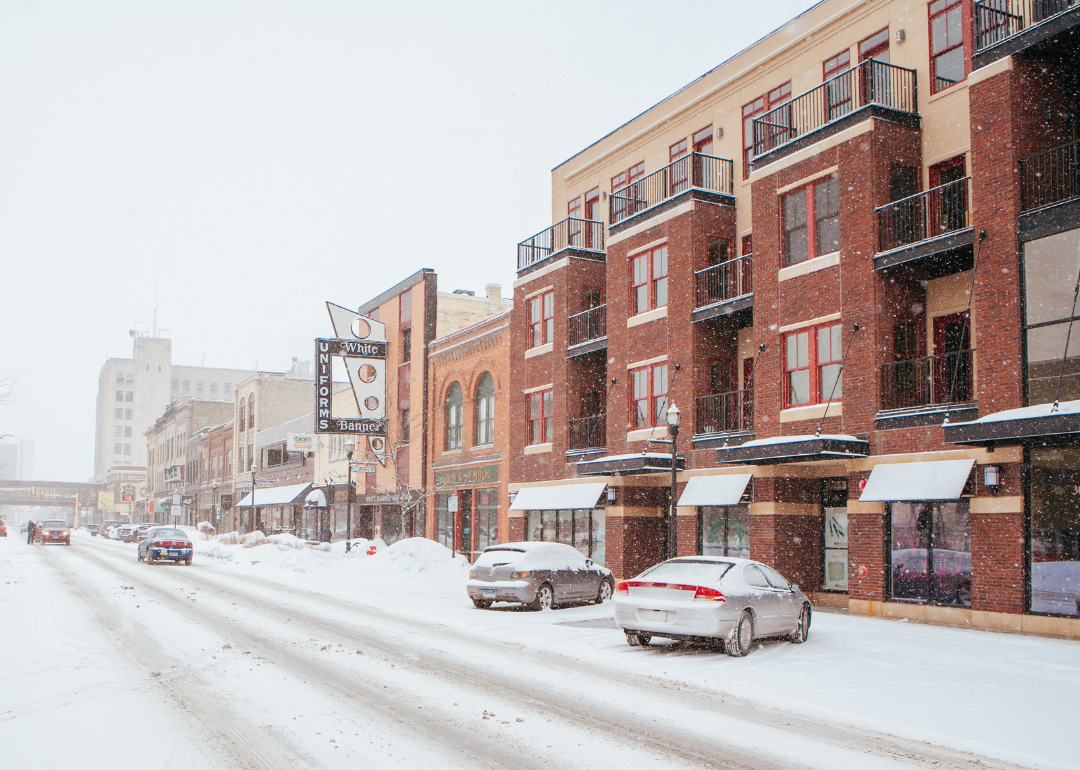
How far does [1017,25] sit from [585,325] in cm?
1550

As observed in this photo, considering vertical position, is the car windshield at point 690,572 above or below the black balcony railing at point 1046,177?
below

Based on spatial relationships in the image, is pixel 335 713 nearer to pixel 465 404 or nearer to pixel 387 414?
pixel 465 404

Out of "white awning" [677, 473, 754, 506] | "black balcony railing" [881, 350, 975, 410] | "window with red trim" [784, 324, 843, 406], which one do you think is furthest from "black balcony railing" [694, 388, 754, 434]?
"black balcony railing" [881, 350, 975, 410]

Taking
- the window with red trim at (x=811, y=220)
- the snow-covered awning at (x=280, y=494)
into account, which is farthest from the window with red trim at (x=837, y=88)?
the snow-covered awning at (x=280, y=494)

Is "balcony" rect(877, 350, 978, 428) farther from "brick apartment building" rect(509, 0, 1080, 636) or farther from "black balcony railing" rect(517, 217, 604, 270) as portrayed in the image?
"black balcony railing" rect(517, 217, 604, 270)

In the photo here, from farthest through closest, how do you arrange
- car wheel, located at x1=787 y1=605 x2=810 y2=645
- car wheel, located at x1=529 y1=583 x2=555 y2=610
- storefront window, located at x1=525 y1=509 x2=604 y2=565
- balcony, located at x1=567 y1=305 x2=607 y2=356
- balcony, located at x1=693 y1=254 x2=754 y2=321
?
balcony, located at x1=567 y1=305 x2=607 y2=356 → storefront window, located at x1=525 y1=509 x2=604 y2=565 → balcony, located at x1=693 y1=254 x2=754 y2=321 → car wheel, located at x1=529 y1=583 x2=555 y2=610 → car wheel, located at x1=787 y1=605 x2=810 y2=645

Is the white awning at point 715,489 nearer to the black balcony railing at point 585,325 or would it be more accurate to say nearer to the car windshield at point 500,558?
the car windshield at point 500,558

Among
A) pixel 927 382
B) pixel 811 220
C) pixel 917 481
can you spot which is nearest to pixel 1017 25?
pixel 811 220

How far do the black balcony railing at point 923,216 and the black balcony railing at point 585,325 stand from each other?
11738 mm

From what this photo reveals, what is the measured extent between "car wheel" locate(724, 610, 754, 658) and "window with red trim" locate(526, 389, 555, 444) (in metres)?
18.1

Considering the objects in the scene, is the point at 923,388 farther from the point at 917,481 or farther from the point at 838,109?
→ the point at 838,109

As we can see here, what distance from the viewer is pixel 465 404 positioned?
37281 millimetres

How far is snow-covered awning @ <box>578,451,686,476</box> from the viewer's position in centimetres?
2430

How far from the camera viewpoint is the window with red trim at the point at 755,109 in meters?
24.2
